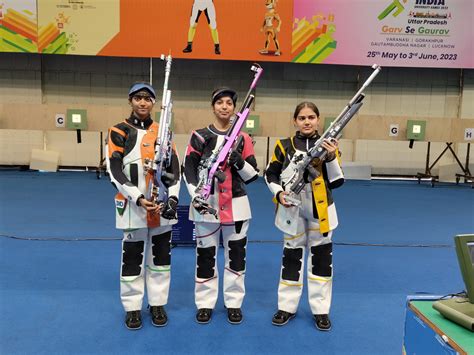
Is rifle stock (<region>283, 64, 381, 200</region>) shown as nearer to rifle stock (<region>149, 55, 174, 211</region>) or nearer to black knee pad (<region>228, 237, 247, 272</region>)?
black knee pad (<region>228, 237, 247, 272</region>)

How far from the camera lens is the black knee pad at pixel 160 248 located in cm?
310

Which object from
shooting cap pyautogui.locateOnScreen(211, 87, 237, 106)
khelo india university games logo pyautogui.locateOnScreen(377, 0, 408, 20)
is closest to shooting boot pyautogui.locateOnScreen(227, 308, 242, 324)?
shooting cap pyautogui.locateOnScreen(211, 87, 237, 106)

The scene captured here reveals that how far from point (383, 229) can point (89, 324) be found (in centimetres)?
439

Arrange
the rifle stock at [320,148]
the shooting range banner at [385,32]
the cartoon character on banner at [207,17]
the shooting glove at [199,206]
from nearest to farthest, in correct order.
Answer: the rifle stock at [320,148], the shooting glove at [199,206], the cartoon character on banner at [207,17], the shooting range banner at [385,32]

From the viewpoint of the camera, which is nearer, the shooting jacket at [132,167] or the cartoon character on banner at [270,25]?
the shooting jacket at [132,167]

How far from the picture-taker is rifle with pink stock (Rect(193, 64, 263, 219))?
2906mm

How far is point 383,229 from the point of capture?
5945 millimetres

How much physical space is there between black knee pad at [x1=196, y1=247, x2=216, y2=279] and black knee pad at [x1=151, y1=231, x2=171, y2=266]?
26 centimetres

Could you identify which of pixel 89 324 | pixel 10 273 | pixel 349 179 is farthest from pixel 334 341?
pixel 349 179

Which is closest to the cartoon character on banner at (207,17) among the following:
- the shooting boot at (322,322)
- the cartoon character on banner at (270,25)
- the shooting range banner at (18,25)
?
the cartoon character on banner at (270,25)

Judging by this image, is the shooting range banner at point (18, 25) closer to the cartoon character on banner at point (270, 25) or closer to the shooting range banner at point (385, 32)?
the cartoon character on banner at point (270, 25)

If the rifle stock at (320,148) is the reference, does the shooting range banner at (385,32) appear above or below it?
above

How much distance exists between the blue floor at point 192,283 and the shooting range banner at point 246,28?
4.03 m

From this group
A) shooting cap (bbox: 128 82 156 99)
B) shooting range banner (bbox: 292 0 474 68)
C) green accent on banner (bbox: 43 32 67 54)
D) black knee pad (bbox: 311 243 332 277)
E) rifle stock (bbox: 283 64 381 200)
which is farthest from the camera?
shooting range banner (bbox: 292 0 474 68)
